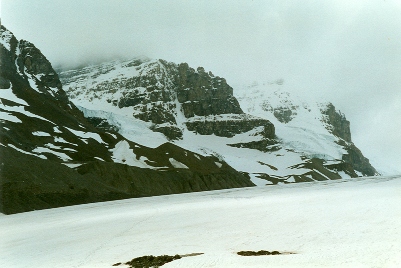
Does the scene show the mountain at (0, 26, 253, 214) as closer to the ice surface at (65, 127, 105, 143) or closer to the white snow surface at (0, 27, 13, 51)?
the ice surface at (65, 127, 105, 143)

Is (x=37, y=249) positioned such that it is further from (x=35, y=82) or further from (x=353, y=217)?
(x=35, y=82)

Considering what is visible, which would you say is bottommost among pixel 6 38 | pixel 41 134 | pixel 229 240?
pixel 229 240

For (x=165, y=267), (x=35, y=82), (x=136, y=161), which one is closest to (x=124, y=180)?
(x=136, y=161)

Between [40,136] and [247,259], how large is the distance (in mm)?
106616

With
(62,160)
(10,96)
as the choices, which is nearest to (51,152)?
(62,160)

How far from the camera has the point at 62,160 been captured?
101812 millimetres

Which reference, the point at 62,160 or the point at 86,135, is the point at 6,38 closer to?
the point at 86,135

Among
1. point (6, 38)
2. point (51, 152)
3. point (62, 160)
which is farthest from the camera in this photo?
point (6, 38)

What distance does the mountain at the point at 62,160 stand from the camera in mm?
64875

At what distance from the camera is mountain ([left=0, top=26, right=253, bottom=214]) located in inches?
2554

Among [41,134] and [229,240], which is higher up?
[41,134]

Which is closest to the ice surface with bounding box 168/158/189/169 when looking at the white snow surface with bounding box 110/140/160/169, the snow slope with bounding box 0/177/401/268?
the white snow surface with bounding box 110/140/160/169

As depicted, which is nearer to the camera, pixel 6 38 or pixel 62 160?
pixel 62 160

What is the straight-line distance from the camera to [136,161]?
456 ft
